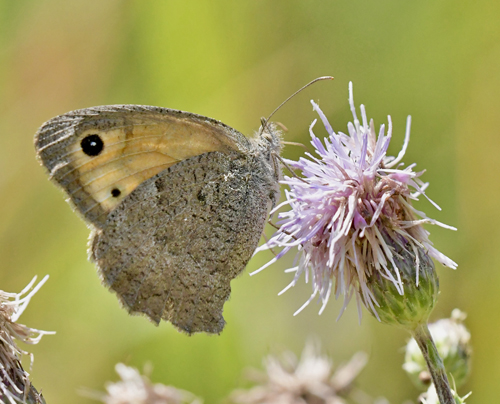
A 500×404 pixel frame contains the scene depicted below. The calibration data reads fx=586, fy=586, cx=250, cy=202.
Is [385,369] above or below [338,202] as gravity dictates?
below

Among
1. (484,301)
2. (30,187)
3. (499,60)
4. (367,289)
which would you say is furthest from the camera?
(30,187)

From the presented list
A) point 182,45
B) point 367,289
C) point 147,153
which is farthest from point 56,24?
point 367,289

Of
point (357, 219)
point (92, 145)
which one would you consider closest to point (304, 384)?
point (357, 219)

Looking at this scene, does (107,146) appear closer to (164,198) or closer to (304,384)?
(164,198)

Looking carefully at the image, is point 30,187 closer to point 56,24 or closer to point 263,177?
point 56,24

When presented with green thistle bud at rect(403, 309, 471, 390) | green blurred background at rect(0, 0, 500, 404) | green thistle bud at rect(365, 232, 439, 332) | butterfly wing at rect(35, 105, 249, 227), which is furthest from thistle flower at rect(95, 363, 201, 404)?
green thistle bud at rect(365, 232, 439, 332)

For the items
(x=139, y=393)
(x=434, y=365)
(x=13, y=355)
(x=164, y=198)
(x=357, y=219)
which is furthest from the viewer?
(x=139, y=393)

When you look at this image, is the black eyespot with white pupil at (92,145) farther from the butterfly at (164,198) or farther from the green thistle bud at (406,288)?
the green thistle bud at (406,288)
